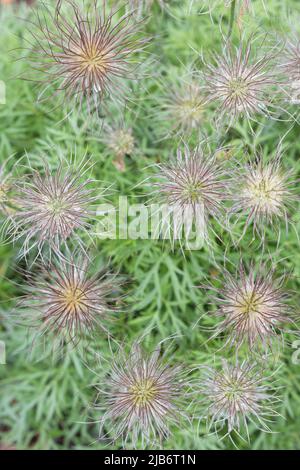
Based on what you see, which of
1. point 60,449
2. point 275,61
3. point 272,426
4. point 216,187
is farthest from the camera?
point 60,449

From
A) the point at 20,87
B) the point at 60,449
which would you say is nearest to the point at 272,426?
the point at 60,449

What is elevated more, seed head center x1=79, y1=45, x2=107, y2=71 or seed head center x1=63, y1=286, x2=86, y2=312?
seed head center x1=79, y1=45, x2=107, y2=71

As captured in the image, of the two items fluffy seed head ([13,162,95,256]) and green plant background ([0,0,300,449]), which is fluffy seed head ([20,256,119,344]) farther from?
green plant background ([0,0,300,449])

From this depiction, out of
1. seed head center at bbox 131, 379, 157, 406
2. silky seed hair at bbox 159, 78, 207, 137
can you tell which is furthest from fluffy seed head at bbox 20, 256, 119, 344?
silky seed hair at bbox 159, 78, 207, 137

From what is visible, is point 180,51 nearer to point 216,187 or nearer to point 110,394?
point 216,187

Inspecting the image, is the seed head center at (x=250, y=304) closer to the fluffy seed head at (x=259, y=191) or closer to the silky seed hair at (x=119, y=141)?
the fluffy seed head at (x=259, y=191)

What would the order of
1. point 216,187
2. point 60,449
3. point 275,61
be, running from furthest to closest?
point 60,449
point 275,61
point 216,187

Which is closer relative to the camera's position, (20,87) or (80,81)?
(80,81)
